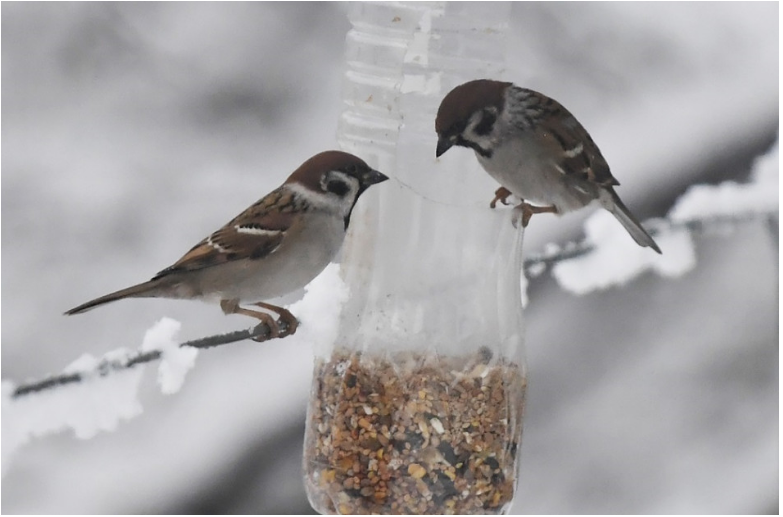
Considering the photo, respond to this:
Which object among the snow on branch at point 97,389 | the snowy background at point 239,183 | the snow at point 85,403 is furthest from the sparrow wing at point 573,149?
the snowy background at point 239,183

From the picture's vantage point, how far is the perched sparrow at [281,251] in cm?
140

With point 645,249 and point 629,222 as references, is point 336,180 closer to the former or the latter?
point 629,222

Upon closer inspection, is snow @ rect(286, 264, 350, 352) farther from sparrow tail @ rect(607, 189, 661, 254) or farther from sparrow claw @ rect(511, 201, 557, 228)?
sparrow tail @ rect(607, 189, 661, 254)

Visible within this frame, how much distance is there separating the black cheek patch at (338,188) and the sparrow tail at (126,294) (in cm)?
28

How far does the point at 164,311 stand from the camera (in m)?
2.39

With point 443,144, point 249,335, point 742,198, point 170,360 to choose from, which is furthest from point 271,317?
point 742,198

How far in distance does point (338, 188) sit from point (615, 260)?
0.58 m

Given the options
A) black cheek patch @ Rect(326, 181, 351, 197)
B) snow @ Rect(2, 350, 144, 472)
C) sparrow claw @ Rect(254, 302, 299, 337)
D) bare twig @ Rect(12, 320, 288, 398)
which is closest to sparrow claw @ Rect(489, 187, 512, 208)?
black cheek patch @ Rect(326, 181, 351, 197)

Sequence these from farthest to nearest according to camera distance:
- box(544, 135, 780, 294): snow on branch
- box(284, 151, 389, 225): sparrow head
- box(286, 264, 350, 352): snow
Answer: box(544, 135, 780, 294): snow on branch → box(286, 264, 350, 352): snow → box(284, 151, 389, 225): sparrow head

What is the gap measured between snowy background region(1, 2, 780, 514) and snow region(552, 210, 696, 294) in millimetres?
701

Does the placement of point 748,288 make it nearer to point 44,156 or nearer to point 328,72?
point 328,72

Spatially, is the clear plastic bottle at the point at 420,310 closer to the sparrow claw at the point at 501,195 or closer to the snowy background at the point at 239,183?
the sparrow claw at the point at 501,195

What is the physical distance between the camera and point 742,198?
2.02m

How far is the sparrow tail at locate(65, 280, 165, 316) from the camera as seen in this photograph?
1263 mm
